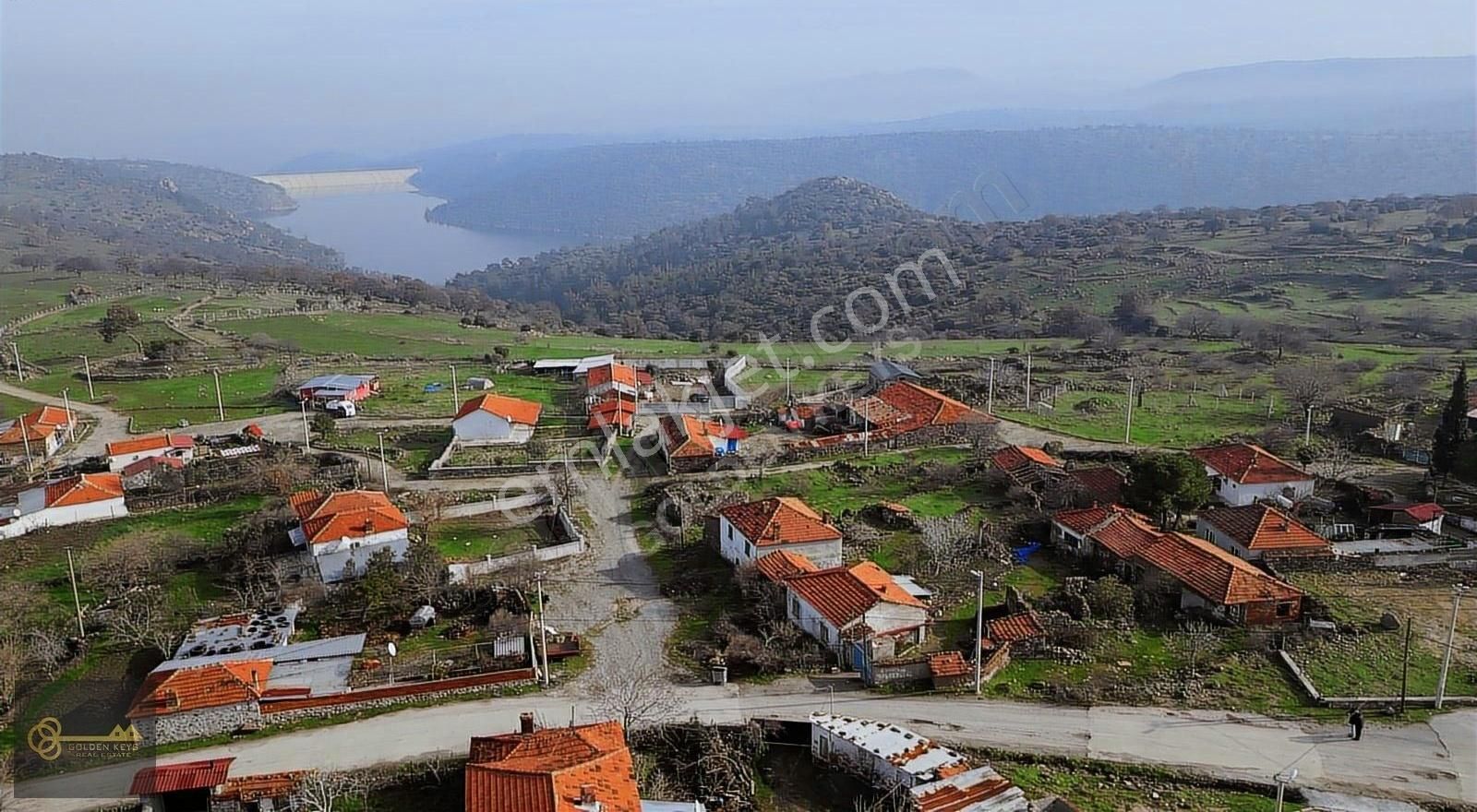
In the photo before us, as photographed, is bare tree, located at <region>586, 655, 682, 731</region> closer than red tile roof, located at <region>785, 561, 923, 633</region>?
Yes

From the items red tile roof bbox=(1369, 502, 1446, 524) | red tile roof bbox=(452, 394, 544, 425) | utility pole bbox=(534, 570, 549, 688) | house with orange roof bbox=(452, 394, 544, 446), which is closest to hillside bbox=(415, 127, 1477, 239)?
red tile roof bbox=(452, 394, 544, 425)

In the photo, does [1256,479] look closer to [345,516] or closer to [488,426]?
[345,516]

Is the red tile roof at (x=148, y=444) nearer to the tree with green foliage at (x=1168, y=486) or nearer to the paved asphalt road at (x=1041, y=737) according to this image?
the paved asphalt road at (x=1041, y=737)

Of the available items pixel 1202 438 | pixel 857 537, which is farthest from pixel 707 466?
pixel 1202 438

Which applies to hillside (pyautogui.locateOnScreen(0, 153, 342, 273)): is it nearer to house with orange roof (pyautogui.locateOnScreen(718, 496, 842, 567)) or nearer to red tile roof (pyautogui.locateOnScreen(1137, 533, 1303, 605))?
house with orange roof (pyautogui.locateOnScreen(718, 496, 842, 567))

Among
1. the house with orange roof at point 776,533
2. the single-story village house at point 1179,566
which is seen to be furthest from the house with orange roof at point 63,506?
the single-story village house at point 1179,566

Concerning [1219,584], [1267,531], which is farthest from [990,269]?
[1219,584]
